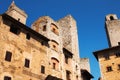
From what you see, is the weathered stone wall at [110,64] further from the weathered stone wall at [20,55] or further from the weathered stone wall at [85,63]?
the weathered stone wall at [20,55]

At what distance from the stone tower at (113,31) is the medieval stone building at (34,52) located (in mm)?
12617

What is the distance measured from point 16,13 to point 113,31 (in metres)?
22.8

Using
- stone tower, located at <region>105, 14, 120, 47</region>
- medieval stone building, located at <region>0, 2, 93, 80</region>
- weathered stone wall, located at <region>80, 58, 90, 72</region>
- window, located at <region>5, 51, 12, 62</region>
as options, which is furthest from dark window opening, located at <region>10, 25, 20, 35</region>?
stone tower, located at <region>105, 14, 120, 47</region>

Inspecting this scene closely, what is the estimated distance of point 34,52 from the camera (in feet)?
67.1

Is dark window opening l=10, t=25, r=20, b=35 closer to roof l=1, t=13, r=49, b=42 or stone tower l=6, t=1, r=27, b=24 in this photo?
roof l=1, t=13, r=49, b=42

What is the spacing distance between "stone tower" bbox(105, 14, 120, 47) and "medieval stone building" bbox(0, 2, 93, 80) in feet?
41.4

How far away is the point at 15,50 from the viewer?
1817cm

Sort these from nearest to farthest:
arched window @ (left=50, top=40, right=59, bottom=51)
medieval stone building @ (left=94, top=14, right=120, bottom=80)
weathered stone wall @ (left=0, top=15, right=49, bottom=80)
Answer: weathered stone wall @ (left=0, top=15, right=49, bottom=80) → arched window @ (left=50, top=40, right=59, bottom=51) → medieval stone building @ (left=94, top=14, right=120, bottom=80)

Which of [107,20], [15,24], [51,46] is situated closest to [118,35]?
[107,20]

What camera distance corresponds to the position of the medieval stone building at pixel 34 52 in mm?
17438

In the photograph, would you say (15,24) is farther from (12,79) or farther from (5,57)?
(12,79)

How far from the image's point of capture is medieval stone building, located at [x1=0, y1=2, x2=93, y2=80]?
687 inches

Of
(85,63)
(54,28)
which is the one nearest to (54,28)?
(54,28)

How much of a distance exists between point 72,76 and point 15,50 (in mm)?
10472
